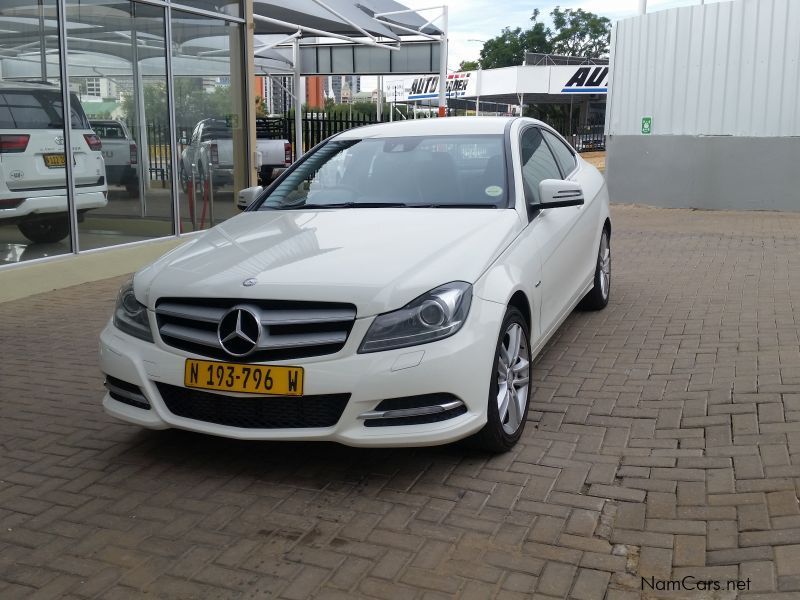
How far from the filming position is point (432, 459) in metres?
4.16

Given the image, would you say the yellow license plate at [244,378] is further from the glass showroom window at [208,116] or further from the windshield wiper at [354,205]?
the glass showroom window at [208,116]

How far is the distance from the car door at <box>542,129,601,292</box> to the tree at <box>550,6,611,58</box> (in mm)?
80996

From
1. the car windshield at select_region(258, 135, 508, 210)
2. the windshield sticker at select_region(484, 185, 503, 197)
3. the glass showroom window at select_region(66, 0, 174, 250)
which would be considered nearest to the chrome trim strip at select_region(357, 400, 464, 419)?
the car windshield at select_region(258, 135, 508, 210)

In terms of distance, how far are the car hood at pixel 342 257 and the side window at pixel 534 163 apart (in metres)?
0.48

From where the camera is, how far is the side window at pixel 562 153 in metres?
6.37

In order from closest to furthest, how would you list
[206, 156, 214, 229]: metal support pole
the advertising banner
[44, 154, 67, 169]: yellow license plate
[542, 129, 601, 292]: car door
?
[542, 129, 601, 292]: car door
[44, 154, 67, 169]: yellow license plate
[206, 156, 214, 229]: metal support pole
the advertising banner

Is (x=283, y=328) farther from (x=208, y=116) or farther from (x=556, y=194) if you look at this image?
(x=208, y=116)

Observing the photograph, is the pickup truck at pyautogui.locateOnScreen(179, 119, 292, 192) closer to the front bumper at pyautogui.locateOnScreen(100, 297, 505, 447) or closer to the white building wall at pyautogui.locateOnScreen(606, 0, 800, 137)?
the front bumper at pyautogui.locateOnScreen(100, 297, 505, 447)

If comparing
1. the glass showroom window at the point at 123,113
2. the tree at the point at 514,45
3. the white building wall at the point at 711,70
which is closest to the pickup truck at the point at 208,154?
the glass showroom window at the point at 123,113

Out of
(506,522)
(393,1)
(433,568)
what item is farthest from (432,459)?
(393,1)

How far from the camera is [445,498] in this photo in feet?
12.3

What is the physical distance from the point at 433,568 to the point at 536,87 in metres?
39.3

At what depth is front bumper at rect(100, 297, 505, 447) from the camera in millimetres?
3637

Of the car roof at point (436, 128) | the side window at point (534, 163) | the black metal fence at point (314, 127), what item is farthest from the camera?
the black metal fence at point (314, 127)
